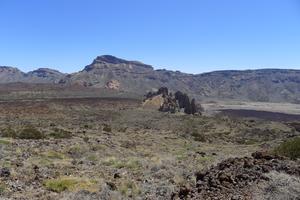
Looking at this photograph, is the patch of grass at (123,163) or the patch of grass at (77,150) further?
the patch of grass at (77,150)

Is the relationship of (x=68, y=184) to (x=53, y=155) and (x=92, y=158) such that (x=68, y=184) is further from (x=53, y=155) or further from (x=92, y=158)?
(x=53, y=155)

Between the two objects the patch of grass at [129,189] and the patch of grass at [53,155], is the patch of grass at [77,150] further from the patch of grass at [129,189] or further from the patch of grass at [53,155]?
the patch of grass at [129,189]

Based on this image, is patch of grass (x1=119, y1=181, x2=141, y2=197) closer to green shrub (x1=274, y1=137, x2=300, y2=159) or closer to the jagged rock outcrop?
green shrub (x1=274, y1=137, x2=300, y2=159)

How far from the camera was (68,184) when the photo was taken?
683 inches

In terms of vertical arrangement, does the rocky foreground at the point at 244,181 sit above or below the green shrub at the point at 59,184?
above

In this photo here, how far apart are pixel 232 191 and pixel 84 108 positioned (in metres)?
88.8

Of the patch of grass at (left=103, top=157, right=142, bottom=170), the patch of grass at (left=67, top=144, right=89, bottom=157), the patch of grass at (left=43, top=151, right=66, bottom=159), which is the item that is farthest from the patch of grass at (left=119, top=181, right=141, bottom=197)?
the patch of grass at (left=67, top=144, right=89, bottom=157)

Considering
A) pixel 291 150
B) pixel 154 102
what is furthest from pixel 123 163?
pixel 154 102

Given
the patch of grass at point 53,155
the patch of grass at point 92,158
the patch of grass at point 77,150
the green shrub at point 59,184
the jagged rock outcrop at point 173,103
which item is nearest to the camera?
the green shrub at point 59,184

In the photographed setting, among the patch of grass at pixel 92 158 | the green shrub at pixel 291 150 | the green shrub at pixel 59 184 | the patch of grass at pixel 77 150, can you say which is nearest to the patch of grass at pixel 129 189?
the green shrub at pixel 59 184

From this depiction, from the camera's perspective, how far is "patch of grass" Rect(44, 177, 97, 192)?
16.9 metres

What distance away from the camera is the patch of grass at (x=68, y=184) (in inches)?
666

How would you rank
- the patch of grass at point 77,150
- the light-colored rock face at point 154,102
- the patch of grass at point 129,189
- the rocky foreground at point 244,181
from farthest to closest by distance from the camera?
1. the light-colored rock face at point 154,102
2. the patch of grass at point 77,150
3. the patch of grass at point 129,189
4. the rocky foreground at point 244,181

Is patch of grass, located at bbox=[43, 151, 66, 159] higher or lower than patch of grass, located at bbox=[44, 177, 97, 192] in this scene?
lower
